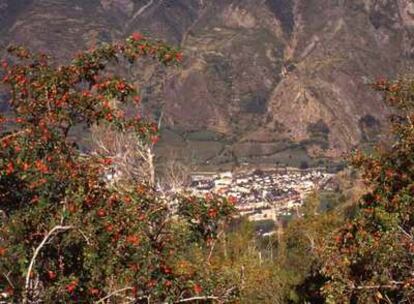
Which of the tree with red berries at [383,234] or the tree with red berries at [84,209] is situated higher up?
the tree with red berries at [84,209]

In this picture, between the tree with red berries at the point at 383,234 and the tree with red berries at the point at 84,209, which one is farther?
the tree with red berries at the point at 383,234

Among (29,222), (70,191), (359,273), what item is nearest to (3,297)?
(29,222)

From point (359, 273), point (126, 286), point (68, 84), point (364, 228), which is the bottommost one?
point (359, 273)

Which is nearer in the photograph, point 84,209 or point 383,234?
point 84,209

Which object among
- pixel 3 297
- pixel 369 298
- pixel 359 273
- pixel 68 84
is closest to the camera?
pixel 3 297

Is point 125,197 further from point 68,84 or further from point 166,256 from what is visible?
point 68,84
